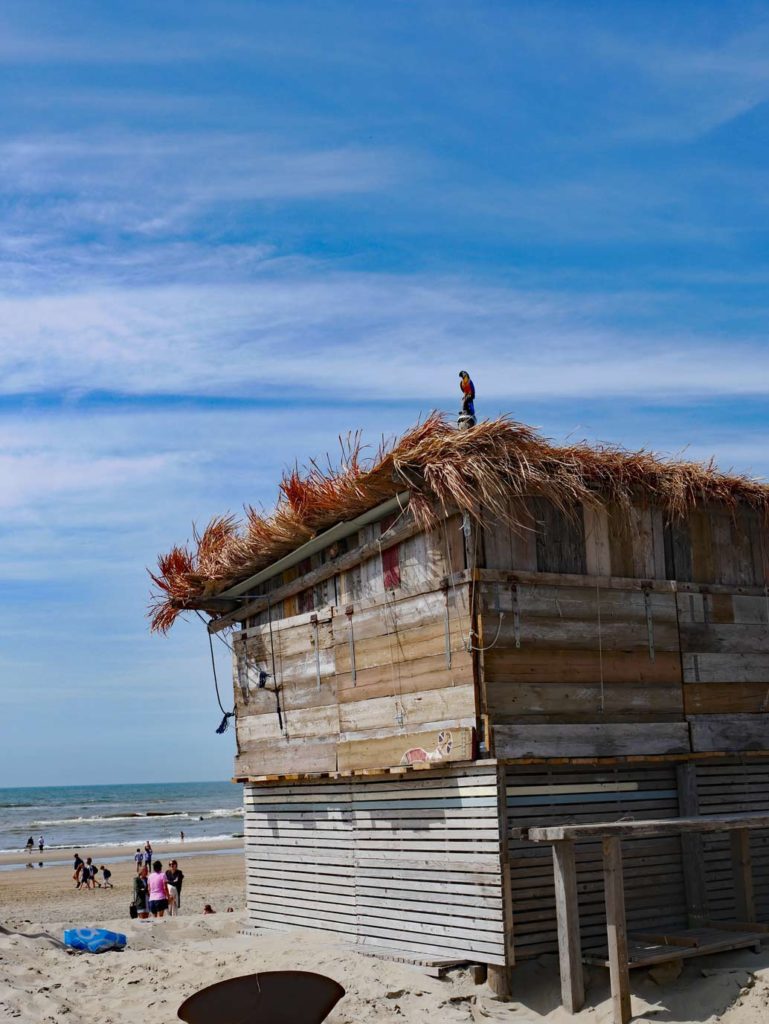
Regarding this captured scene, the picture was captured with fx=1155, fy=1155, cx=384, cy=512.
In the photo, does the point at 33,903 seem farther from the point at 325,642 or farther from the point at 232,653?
the point at 325,642

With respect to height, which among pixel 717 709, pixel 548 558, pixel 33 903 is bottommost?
pixel 33 903

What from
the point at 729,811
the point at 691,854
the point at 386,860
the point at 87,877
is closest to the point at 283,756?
the point at 386,860

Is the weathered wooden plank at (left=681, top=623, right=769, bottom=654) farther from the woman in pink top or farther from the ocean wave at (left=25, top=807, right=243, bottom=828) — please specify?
the ocean wave at (left=25, top=807, right=243, bottom=828)

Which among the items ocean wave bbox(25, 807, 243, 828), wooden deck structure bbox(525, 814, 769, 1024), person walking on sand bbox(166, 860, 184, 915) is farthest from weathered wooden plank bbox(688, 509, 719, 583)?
ocean wave bbox(25, 807, 243, 828)

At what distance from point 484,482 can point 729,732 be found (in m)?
4.48

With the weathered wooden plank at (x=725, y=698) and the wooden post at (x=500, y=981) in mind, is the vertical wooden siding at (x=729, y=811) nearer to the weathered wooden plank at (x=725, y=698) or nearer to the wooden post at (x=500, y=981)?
the weathered wooden plank at (x=725, y=698)

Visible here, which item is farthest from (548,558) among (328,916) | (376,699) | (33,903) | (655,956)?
(33,903)

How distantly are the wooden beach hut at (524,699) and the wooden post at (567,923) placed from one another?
0.02m

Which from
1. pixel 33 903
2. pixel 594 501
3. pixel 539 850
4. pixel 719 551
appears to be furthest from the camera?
pixel 33 903

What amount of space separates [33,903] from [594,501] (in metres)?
25.0

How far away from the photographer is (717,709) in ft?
44.7

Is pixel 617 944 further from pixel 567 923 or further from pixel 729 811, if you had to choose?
pixel 729 811

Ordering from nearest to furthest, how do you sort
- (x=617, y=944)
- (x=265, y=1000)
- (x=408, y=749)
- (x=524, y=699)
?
(x=265, y=1000) → (x=617, y=944) → (x=524, y=699) → (x=408, y=749)

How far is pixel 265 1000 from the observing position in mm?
9820
